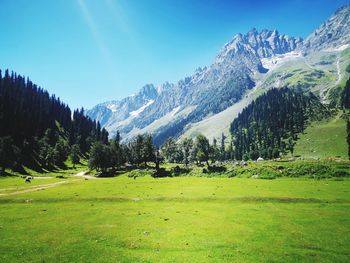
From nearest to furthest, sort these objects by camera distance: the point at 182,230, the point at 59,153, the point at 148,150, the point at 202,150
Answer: the point at 182,230, the point at 202,150, the point at 148,150, the point at 59,153

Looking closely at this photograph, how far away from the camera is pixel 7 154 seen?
129625 mm

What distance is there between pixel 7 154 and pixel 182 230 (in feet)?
428

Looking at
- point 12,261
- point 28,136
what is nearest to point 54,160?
point 28,136

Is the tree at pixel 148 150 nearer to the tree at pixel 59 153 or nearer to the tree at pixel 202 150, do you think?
the tree at pixel 202 150

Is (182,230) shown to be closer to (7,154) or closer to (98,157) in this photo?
(98,157)

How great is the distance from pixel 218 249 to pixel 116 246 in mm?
9738

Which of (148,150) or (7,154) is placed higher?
(7,154)

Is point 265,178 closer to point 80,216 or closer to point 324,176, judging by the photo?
point 324,176

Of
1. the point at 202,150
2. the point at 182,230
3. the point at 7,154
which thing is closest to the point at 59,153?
the point at 7,154

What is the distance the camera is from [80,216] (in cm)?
3725

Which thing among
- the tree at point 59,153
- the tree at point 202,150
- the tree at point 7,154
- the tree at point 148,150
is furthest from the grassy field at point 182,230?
the tree at point 59,153

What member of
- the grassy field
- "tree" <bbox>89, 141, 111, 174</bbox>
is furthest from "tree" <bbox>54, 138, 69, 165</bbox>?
the grassy field

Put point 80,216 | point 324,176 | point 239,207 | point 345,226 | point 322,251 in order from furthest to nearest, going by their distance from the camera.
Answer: point 324,176, point 239,207, point 80,216, point 345,226, point 322,251

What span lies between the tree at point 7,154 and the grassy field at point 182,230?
8415 cm
